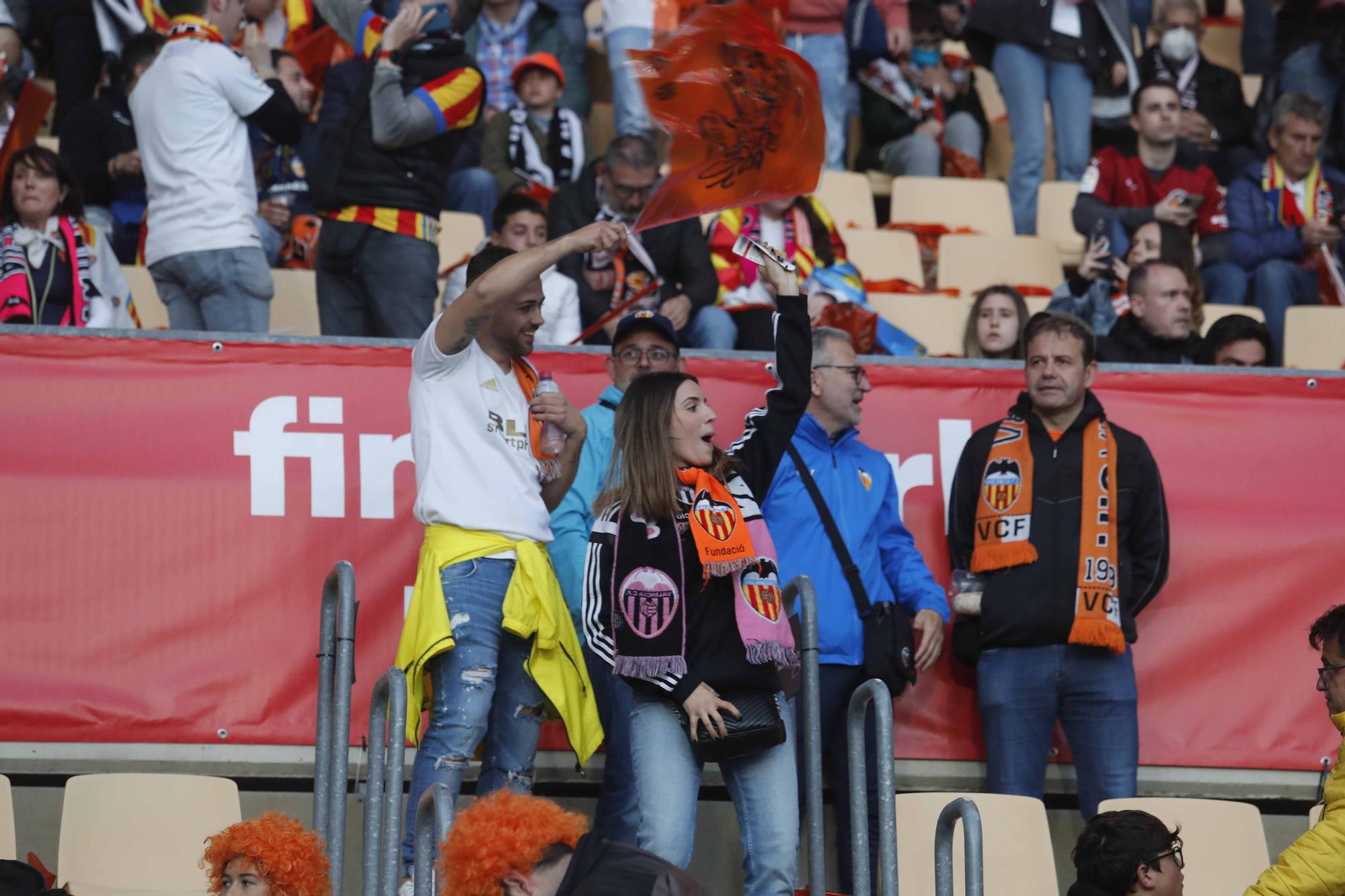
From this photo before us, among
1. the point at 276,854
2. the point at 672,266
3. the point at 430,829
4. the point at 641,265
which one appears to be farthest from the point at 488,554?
the point at 641,265

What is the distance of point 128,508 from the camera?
6105mm

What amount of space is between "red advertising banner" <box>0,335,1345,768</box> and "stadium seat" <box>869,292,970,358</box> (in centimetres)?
216

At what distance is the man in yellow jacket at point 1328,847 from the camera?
4129 millimetres

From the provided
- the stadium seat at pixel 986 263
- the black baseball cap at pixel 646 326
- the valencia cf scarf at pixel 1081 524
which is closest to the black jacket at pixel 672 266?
the black baseball cap at pixel 646 326

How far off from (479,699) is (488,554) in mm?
418

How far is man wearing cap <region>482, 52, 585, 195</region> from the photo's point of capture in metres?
9.44

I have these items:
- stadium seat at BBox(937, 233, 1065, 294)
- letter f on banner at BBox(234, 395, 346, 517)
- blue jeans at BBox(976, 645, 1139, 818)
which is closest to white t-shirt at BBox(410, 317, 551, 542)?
letter f on banner at BBox(234, 395, 346, 517)

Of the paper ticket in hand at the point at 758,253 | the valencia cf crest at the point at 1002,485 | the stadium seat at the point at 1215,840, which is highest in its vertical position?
the paper ticket in hand at the point at 758,253

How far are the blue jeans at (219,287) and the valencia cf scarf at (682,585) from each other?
2.52m

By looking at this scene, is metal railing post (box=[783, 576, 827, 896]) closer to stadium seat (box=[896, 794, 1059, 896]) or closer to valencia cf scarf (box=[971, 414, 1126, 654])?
stadium seat (box=[896, 794, 1059, 896])

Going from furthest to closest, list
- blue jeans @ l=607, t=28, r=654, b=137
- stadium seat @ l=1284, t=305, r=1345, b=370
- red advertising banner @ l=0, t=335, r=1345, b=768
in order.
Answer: blue jeans @ l=607, t=28, r=654, b=137 < stadium seat @ l=1284, t=305, r=1345, b=370 < red advertising banner @ l=0, t=335, r=1345, b=768

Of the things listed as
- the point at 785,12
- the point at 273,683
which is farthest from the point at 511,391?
the point at 785,12

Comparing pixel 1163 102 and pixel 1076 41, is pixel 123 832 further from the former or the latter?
pixel 1076 41

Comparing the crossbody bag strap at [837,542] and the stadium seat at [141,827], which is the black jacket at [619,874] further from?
the crossbody bag strap at [837,542]
